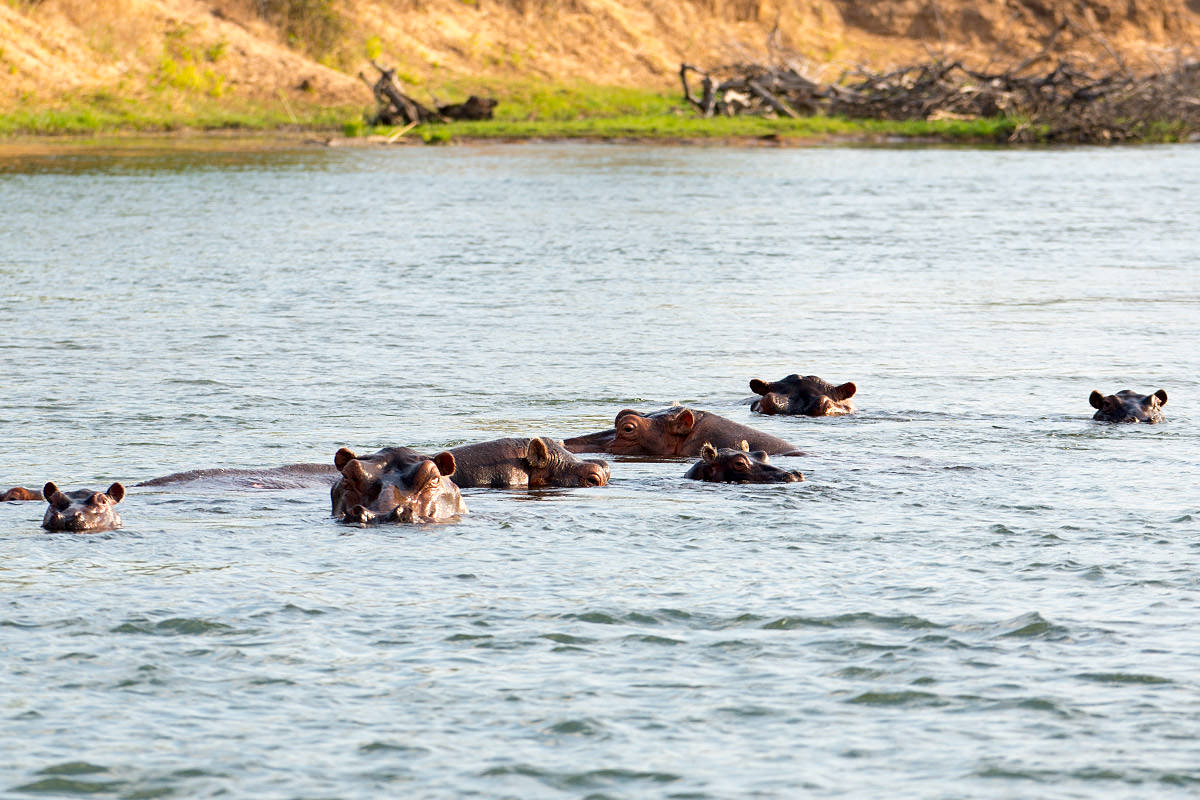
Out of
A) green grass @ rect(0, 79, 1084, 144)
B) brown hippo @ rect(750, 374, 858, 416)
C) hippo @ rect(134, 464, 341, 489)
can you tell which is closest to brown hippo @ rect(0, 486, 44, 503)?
hippo @ rect(134, 464, 341, 489)

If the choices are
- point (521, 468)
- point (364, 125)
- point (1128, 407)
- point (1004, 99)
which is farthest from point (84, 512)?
point (1004, 99)

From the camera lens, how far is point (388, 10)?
201ft

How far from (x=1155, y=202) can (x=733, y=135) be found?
2012 centimetres

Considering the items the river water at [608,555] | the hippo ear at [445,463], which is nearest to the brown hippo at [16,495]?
the river water at [608,555]

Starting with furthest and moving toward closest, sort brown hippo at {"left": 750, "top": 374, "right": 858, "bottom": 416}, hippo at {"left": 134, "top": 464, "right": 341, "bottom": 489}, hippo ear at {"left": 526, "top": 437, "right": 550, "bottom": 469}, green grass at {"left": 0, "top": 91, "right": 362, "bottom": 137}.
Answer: green grass at {"left": 0, "top": 91, "right": 362, "bottom": 137}
brown hippo at {"left": 750, "top": 374, "right": 858, "bottom": 416}
hippo ear at {"left": 526, "top": 437, "right": 550, "bottom": 469}
hippo at {"left": 134, "top": 464, "right": 341, "bottom": 489}

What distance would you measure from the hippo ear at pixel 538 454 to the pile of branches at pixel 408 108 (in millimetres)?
39845

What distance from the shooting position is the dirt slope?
52125 mm

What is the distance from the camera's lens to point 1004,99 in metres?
51.2

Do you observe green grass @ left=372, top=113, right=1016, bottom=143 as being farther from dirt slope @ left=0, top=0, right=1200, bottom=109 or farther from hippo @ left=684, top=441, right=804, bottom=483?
hippo @ left=684, top=441, right=804, bottom=483

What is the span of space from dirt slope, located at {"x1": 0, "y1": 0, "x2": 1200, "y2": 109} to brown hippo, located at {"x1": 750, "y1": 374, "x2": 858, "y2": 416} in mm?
38011

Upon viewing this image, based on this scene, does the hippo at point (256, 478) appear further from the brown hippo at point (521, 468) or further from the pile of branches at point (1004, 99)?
the pile of branches at point (1004, 99)

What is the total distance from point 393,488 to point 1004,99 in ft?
149

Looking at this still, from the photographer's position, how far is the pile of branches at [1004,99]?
49.5 meters

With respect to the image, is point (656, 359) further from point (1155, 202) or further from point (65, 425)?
point (1155, 202)
